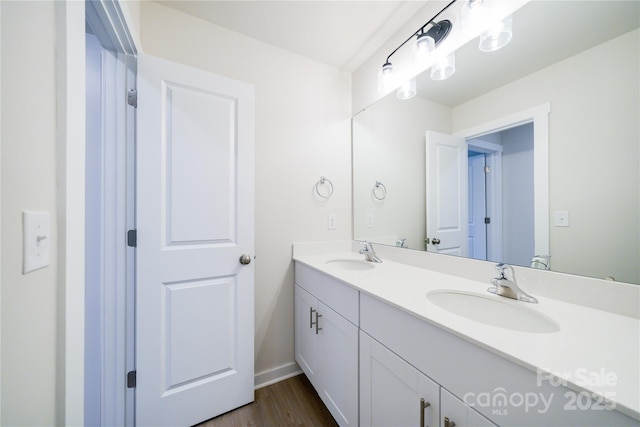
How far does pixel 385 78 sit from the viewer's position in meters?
1.58

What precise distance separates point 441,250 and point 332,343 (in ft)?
2.63

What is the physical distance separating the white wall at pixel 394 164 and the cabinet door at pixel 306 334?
2.22ft

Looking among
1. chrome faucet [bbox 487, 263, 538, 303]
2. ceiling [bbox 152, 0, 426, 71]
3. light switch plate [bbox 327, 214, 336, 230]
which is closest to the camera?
chrome faucet [bbox 487, 263, 538, 303]

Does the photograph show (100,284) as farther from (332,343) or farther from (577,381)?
Result: (577,381)

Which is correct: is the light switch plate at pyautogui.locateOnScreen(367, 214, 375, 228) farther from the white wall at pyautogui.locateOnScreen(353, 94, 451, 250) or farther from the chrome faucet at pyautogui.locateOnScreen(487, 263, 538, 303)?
the chrome faucet at pyautogui.locateOnScreen(487, 263, 538, 303)

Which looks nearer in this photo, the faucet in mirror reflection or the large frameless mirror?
the large frameless mirror

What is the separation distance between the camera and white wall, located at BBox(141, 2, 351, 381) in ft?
4.99

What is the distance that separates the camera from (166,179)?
1205 millimetres

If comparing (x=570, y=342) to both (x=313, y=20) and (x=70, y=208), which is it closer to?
(x=70, y=208)

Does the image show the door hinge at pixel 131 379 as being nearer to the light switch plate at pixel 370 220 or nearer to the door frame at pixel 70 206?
the door frame at pixel 70 206

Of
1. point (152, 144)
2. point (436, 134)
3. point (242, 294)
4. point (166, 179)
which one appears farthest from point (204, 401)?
point (436, 134)

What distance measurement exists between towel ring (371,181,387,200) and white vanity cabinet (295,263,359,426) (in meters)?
0.77

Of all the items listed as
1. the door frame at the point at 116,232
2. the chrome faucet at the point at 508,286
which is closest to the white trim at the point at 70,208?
the door frame at the point at 116,232

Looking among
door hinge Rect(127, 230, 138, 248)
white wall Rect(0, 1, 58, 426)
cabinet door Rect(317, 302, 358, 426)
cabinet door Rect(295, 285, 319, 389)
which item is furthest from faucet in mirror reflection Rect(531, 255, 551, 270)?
door hinge Rect(127, 230, 138, 248)
